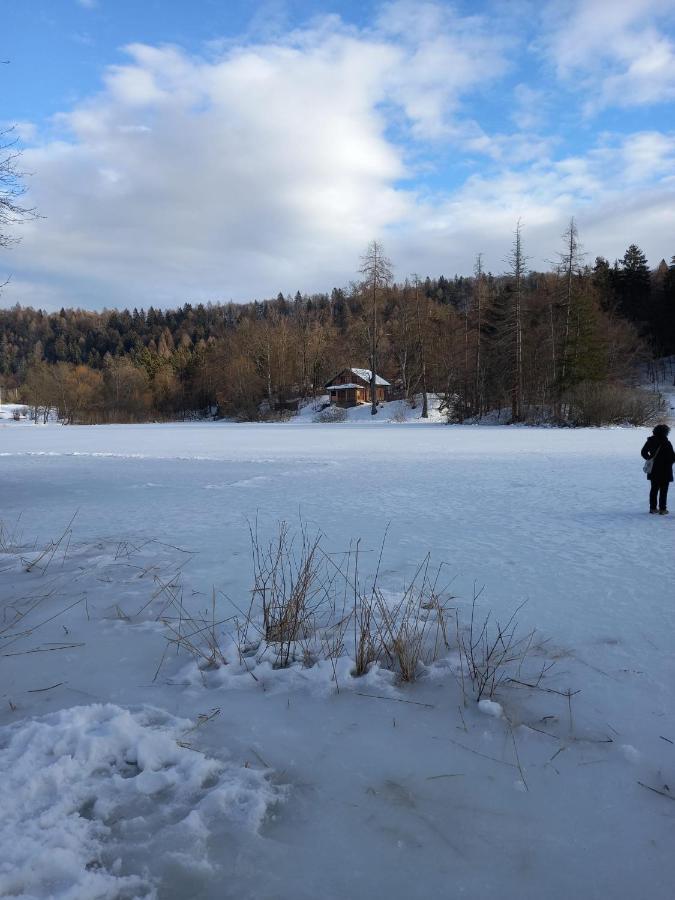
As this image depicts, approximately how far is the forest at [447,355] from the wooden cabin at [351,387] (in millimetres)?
2981

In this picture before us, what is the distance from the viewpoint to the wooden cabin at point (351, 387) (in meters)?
60.9

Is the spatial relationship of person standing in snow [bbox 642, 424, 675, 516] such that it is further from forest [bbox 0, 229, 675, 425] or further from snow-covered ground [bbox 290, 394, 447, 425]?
snow-covered ground [bbox 290, 394, 447, 425]

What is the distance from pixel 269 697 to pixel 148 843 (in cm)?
120

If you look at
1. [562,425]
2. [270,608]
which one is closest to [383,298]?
[562,425]

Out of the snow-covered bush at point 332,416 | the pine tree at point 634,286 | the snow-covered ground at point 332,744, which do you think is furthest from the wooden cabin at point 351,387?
the snow-covered ground at point 332,744

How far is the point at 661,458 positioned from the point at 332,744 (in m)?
7.32

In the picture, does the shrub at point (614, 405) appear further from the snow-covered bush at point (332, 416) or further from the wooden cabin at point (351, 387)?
the wooden cabin at point (351, 387)

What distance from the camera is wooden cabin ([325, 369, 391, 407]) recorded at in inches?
2397

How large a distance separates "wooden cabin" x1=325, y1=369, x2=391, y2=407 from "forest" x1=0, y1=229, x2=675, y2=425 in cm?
298

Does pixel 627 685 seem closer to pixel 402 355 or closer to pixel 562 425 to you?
pixel 562 425

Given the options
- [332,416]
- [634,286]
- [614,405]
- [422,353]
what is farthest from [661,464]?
[634,286]

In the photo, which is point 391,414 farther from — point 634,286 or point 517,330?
point 634,286

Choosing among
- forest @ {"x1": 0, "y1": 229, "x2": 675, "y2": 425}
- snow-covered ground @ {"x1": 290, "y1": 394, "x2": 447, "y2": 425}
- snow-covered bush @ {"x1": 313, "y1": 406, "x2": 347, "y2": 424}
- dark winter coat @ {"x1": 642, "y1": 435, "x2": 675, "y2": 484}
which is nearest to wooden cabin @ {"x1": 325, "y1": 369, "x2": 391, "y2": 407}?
forest @ {"x1": 0, "y1": 229, "x2": 675, "y2": 425}

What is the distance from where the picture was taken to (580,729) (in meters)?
2.99
